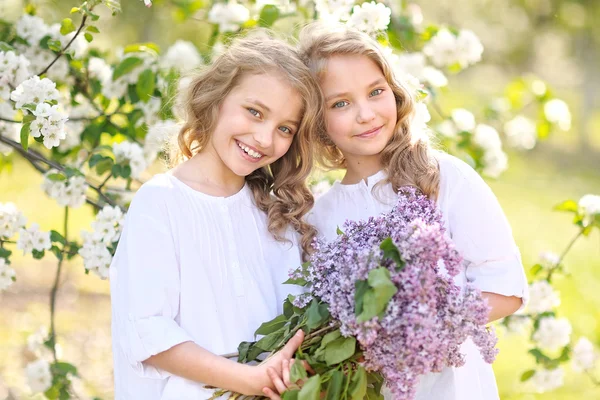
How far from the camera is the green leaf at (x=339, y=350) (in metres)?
1.63

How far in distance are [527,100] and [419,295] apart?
6.92 ft

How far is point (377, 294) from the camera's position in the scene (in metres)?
1.50

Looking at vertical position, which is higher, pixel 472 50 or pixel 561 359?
pixel 472 50

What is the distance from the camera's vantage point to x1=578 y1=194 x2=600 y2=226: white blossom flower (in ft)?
9.11

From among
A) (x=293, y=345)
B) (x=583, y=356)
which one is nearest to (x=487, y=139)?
(x=583, y=356)

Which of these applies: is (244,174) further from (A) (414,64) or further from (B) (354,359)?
(A) (414,64)

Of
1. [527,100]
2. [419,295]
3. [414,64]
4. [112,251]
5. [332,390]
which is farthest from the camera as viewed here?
[527,100]

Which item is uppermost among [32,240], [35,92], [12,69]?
[12,69]

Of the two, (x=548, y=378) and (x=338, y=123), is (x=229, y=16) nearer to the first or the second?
(x=338, y=123)

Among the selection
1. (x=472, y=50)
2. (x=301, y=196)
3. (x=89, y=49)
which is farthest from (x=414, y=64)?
(x=89, y=49)

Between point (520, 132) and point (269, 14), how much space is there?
1.34 meters

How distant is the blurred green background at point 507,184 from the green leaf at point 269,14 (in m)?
0.48

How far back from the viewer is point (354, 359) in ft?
5.58

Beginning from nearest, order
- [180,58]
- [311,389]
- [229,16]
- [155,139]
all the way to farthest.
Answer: [311,389] → [155,139] → [229,16] → [180,58]
